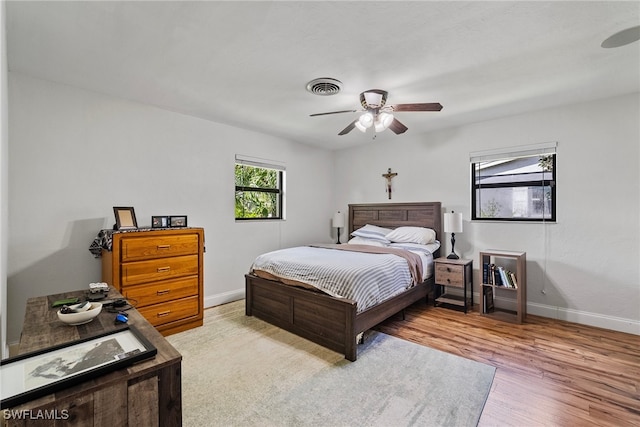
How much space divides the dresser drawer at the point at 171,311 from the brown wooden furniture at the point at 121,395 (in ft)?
5.18

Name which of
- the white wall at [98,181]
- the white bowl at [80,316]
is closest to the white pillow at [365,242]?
the white wall at [98,181]

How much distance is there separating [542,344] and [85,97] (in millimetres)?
5016

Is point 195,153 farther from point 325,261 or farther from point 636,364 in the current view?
point 636,364

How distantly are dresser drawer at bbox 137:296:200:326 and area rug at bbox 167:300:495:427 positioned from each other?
222mm

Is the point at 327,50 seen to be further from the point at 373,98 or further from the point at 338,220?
the point at 338,220

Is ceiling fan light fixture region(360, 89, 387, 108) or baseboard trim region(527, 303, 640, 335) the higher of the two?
ceiling fan light fixture region(360, 89, 387, 108)

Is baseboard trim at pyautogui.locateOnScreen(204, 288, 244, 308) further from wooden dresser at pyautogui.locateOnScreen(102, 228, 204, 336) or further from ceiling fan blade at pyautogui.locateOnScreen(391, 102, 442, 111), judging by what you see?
ceiling fan blade at pyautogui.locateOnScreen(391, 102, 442, 111)

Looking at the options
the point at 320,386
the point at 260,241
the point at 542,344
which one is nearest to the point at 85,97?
the point at 260,241

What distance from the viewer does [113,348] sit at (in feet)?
3.55

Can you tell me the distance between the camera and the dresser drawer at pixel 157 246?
2623 mm

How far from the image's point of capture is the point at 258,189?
447 cm

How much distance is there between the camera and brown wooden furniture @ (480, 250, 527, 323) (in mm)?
3236

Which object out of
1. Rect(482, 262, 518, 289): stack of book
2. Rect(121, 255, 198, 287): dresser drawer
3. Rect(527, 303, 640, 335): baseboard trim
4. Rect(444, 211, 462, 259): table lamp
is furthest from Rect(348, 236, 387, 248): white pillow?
Rect(121, 255, 198, 287): dresser drawer

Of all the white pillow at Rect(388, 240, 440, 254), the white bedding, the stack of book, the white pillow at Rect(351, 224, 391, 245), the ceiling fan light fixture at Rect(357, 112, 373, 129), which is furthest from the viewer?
the white pillow at Rect(351, 224, 391, 245)
